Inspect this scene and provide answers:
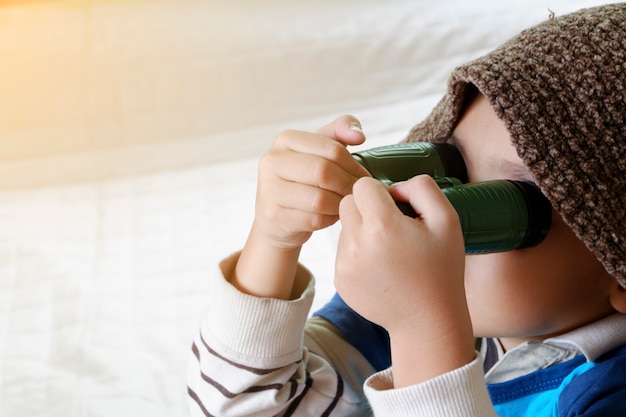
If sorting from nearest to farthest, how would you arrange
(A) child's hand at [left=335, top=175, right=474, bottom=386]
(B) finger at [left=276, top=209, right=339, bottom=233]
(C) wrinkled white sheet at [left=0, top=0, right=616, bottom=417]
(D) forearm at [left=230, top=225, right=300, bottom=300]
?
1. (A) child's hand at [left=335, top=175, right=474, bottom=386]
2. (B) finger at [left=276, top=209, right=339, bottom=233]
3. (D) forearm at [left=230, top=225, right=300, bottom=300]
4. (C) wrinkled white sheet at [left=0, top=0, right=616, bottom=417]

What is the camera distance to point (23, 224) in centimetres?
124

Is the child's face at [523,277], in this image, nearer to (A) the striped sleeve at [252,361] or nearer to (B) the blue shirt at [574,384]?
(B) the blue shirt at [574,384]

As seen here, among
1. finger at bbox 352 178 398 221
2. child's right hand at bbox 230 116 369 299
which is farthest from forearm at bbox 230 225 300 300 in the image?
finger at bbox 352 178 398 221

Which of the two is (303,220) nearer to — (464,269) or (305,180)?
(305,180)

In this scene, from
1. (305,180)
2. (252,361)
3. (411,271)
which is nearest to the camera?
(411,271)

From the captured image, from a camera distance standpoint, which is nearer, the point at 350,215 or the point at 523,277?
the point at 350,215

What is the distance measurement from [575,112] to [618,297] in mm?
185

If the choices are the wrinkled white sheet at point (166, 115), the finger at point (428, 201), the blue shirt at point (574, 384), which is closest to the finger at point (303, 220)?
the finger at point (428, 201)

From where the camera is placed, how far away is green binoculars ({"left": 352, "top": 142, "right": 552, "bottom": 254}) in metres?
0.62

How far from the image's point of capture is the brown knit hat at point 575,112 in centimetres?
63

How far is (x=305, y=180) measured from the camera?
67cm

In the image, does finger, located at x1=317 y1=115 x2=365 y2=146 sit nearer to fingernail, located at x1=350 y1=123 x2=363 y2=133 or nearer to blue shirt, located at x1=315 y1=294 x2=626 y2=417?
fingernail, located at x1=350 y1=123 x2=363 y2=133

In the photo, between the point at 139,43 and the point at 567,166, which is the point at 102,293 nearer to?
the point at 139,43

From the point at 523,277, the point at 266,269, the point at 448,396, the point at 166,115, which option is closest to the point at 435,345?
the point at 448,396
